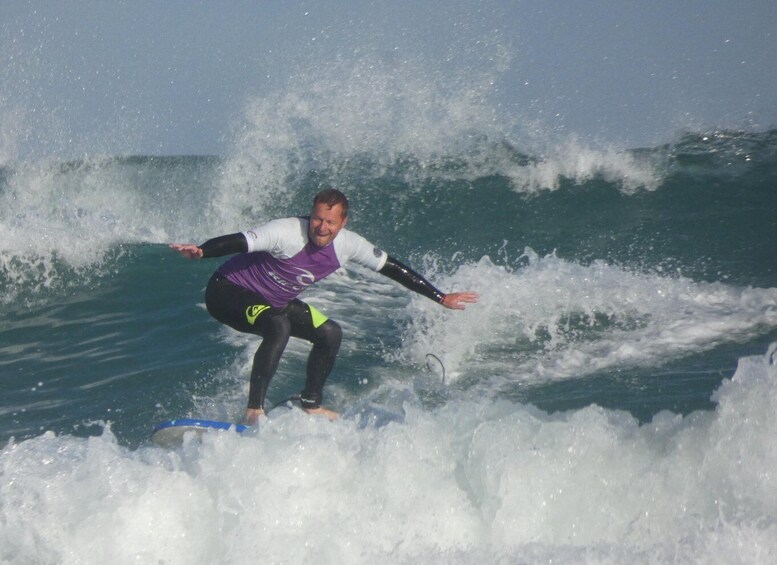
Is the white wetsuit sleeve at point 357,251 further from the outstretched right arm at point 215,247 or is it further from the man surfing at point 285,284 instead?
the outstretched right arm at point 215,247

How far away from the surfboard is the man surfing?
0.70 m

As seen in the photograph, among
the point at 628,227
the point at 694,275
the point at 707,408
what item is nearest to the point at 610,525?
the point at 707,408

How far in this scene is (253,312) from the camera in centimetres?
574

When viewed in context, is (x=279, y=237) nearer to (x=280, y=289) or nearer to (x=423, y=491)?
(x=280, y=289)

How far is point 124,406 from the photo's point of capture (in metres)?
6.36

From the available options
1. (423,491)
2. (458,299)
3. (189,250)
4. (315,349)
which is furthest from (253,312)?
(423,491)

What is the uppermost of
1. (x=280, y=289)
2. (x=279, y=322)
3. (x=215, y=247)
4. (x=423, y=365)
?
(x=215, y=247)

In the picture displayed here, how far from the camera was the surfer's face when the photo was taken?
5.50 meters

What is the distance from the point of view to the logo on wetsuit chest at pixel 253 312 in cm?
573

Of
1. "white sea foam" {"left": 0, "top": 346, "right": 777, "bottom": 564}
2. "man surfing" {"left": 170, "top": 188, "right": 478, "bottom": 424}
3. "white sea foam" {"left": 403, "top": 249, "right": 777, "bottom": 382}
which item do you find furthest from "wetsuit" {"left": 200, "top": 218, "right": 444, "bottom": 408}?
"white sea foam" {"left": 403, "top": 249, "right": 777, "bottom": 382}

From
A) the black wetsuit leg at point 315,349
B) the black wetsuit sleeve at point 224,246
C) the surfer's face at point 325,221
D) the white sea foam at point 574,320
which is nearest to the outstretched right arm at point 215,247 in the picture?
the black wetsuit sleeve at point 224,246

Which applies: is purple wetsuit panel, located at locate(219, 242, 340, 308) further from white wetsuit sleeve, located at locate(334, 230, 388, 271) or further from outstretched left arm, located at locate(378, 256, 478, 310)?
outstretched left arm, located at locate(378, 256, 478, 310)

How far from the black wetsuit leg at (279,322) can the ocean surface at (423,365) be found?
0.34 meters

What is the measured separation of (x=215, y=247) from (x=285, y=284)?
545 mm
